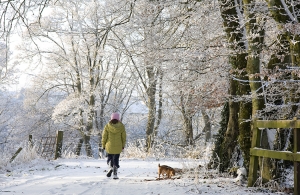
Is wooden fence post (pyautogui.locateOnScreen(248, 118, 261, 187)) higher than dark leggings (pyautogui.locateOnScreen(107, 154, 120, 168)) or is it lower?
higher

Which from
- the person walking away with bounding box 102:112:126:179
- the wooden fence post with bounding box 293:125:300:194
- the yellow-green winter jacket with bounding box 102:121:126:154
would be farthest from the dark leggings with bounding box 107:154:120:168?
the wooden fence post with bounding box 293:125:300:194

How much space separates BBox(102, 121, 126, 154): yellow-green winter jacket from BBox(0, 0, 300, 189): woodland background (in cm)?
201

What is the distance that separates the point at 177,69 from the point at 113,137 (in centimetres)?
329

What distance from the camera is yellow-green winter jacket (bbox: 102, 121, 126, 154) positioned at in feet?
25.9

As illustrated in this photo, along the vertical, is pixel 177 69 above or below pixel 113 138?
above

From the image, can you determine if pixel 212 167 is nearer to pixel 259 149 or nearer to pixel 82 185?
pixel 259 149

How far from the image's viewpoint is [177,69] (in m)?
10.1

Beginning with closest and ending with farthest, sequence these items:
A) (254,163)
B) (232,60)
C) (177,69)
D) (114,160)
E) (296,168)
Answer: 1. (296,168)
2. (254,163)
3. (232,60)
4. (114,160)
5. (177,69)

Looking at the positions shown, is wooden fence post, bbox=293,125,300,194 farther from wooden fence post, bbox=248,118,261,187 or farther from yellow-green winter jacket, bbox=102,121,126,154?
yellow-green winter jacket, bbox=102,121,126,154

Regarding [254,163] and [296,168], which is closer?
[296,168]

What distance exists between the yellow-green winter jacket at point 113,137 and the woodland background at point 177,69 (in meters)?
2.01

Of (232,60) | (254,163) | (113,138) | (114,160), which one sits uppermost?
(232,60)

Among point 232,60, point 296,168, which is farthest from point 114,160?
point 296,168

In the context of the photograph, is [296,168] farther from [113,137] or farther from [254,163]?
[113,137]
